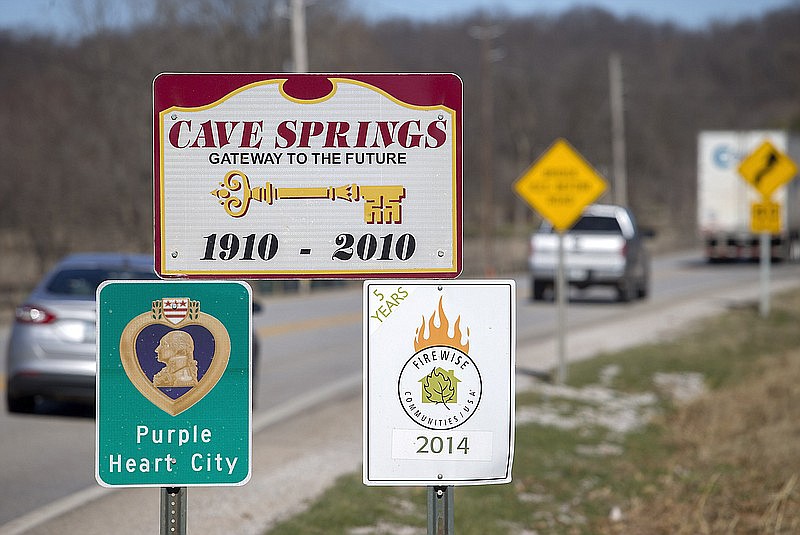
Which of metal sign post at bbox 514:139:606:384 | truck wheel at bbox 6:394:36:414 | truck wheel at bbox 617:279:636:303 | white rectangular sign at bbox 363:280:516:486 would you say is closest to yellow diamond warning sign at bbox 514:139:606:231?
metal sign post at bbox 514:139:606:384

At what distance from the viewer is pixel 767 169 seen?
63.8ft

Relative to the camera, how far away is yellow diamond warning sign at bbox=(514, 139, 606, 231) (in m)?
12.5

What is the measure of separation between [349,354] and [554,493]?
897 cm

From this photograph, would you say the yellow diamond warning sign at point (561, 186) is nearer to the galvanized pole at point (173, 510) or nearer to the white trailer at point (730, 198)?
the galvanized pole at point (173, 510)

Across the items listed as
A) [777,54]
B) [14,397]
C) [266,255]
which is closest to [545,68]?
[777,54]

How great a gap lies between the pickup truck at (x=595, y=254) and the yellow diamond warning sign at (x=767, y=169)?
5461mm

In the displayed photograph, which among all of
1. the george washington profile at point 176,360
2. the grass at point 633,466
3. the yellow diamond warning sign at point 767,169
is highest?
the yellow diamond warning sign at point 767,169

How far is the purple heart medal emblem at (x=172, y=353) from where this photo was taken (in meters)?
3.48

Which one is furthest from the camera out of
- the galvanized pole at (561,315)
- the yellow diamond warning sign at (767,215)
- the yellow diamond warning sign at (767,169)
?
the yellow diamond warning sign at (767,215)

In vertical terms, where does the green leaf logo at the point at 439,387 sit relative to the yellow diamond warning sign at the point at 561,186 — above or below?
below

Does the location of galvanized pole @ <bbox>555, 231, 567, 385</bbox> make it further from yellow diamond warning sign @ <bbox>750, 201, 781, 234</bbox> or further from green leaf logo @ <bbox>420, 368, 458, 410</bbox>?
green leaf logo @ <bbox>420, 368, 458, 410</bbox>

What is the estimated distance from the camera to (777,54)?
120 m

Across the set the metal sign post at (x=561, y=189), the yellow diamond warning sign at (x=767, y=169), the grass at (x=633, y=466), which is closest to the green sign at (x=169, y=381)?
the grass at (x=633, y=466)

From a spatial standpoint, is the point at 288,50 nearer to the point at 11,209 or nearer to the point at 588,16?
the point at 11,209
